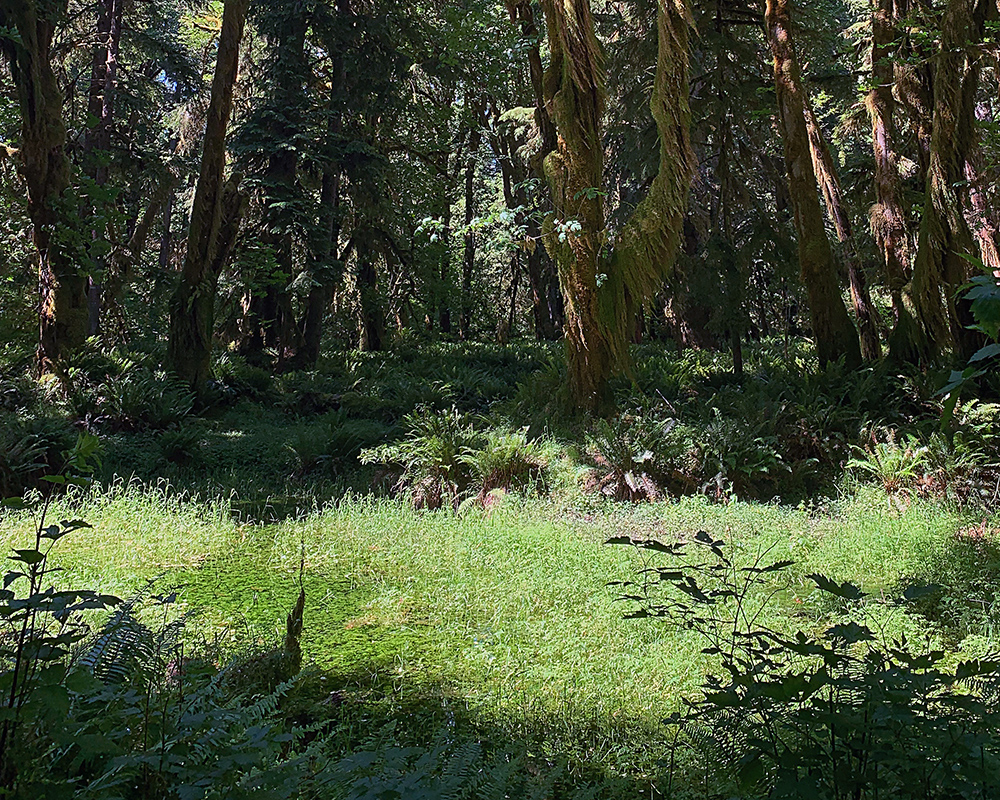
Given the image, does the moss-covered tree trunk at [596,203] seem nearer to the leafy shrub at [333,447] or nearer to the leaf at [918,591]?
the leafy shrub at [333,447]

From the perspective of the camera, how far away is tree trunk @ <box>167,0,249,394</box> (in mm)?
12250

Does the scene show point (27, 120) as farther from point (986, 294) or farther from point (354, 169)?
point (986, 294)

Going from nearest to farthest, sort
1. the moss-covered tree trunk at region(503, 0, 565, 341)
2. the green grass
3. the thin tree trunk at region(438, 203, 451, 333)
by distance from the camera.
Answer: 1. the green grass
2. the moss-covered tree trunk at region(503, 0, 565, 341)
3. the thin tree trunk at region(438, 203, 451, 333)

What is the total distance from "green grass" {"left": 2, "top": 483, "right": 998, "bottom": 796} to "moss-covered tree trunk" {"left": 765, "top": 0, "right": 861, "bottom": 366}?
149 inches

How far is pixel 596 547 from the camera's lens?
6145 millimetres

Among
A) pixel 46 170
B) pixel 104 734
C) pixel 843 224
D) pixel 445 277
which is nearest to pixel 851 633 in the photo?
pixel 104 734

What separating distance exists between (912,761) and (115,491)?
322 inches

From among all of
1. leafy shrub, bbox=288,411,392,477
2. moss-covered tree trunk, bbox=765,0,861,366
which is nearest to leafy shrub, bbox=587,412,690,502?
moss-covered tree trunk, bbox=765,0,861,366

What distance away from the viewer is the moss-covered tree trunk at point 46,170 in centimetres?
1108

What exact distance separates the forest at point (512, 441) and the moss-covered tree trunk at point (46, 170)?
0.17 feet

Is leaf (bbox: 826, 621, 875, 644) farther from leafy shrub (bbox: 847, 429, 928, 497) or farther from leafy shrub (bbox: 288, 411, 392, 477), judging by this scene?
leafy shrub (bbox: 288, 411, 392, 477)

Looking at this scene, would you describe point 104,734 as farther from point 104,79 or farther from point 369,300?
point 369,300

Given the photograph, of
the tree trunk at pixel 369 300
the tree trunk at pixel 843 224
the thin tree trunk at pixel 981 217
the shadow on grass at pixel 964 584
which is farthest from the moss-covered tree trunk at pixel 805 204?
the tree trunk at pixel 369 300

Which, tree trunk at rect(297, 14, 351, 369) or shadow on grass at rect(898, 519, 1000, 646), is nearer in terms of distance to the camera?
shadow on grass at rect(898, 519, 1000, 646)
